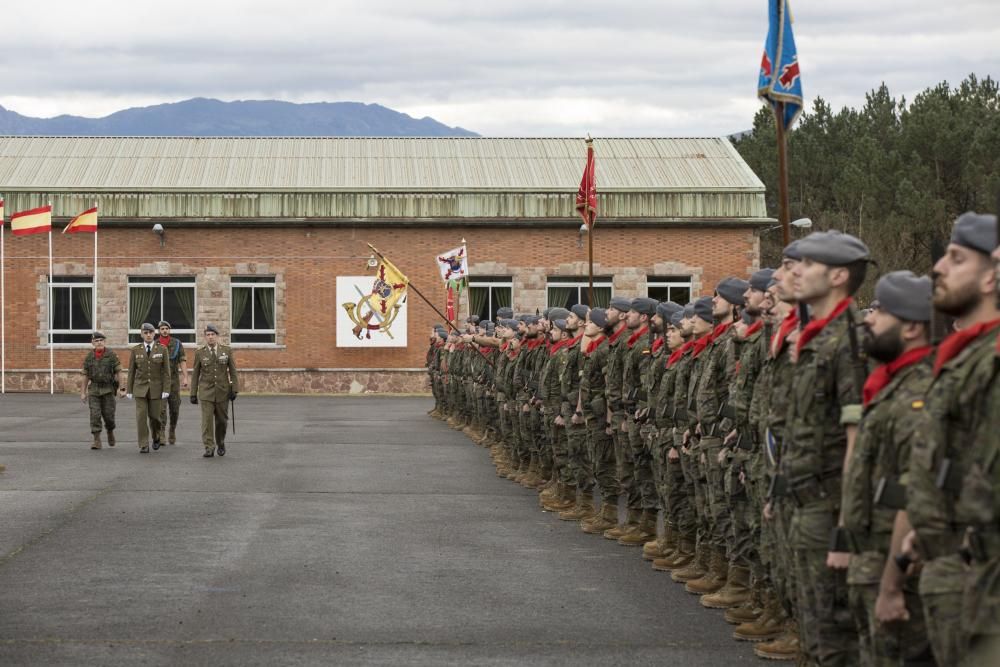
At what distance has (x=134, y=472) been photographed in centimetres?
1888

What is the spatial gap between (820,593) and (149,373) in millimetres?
17809

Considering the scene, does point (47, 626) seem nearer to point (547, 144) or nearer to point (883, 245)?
point (547, 144)

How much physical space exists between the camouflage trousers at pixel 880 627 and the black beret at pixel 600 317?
27.9ft

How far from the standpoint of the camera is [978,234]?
5047 millimetres

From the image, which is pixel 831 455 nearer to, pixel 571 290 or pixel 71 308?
pixel 571 290

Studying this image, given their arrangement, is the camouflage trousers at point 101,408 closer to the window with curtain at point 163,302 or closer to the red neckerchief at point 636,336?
the red neckerchief at point 636,336

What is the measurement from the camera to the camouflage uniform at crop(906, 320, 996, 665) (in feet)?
15.7

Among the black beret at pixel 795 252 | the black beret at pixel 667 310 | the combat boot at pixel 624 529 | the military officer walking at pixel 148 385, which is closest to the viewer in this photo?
the black beret at pixel 795 252

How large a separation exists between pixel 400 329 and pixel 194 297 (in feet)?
19.9

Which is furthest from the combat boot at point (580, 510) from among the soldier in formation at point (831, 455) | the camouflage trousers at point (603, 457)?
the soldier in formation at point (831, 455)

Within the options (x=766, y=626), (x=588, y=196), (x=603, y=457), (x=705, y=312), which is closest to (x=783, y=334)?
(x=766, y=626)

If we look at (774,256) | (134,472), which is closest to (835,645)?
(134,472)

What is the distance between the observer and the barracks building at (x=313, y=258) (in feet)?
A: 140

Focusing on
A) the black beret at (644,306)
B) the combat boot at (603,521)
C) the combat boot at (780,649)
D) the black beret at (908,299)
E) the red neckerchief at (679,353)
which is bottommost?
the combat boot at (780,649)
